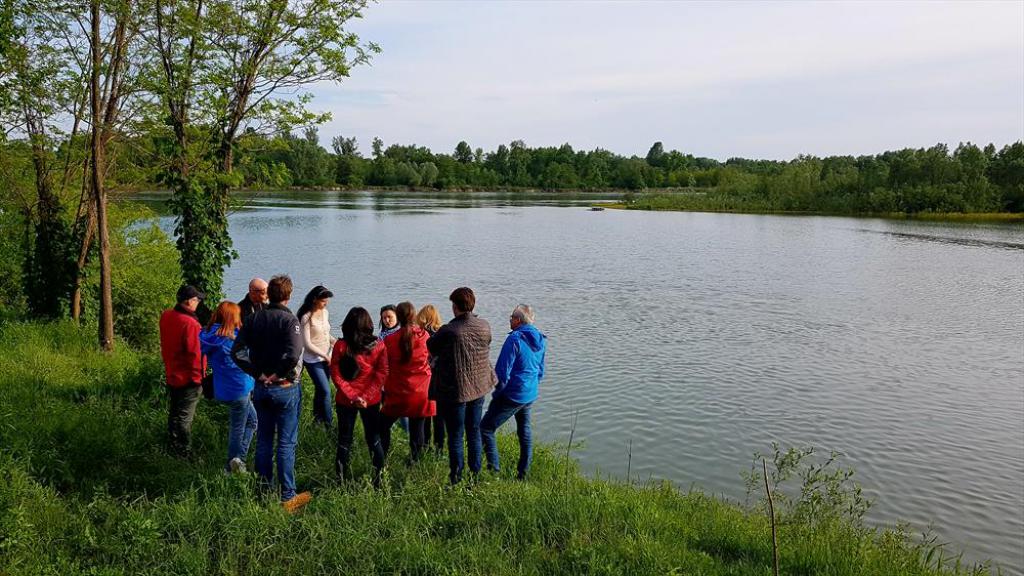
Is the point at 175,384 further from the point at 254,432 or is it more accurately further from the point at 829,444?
the point at 829,444

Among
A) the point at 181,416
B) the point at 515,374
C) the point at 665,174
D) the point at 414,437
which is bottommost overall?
the point at 414,437

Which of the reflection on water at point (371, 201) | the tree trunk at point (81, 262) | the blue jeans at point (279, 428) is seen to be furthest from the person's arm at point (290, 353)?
the reflection on water at point (371, 201)

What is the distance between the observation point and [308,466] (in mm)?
7078

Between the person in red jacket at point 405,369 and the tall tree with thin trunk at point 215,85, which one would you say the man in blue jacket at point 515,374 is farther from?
the tall tree with thin trunk at point 215,85

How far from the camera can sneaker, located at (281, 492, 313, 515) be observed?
5930 mm

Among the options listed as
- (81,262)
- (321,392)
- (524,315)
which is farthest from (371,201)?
(524,315)

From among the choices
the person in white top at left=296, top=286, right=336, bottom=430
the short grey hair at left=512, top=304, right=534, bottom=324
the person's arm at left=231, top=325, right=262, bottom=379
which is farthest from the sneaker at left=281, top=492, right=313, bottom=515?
the short grey hair at left=512, top=304, right=534, bottom=324

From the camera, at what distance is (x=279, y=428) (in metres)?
6.21

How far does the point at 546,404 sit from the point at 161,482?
7.26 m

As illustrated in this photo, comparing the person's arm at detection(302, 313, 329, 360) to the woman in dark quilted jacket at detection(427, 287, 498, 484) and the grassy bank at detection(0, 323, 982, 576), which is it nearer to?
the grassy bank at detection(0, 323, 982, 576)

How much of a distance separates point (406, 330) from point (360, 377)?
62 cm

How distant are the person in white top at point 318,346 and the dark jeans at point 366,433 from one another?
1.51 meters

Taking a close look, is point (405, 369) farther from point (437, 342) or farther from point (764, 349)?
point (764, 349)

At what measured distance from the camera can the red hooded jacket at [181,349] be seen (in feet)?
23.2
